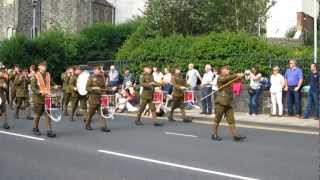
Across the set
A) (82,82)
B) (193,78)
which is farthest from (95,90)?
(193,78)

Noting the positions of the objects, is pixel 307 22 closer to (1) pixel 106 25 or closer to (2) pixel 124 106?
(1) pixel 106 25

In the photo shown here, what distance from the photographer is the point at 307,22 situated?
49.8 meters

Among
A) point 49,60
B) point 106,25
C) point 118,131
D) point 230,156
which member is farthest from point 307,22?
point 230,156

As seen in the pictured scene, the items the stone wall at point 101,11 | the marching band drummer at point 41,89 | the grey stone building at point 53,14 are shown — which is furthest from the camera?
the stone wall at point 101,11

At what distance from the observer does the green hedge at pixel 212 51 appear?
27.5 metres

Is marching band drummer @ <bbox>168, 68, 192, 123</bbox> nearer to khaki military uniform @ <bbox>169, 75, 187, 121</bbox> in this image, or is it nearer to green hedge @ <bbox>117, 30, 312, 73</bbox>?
khaki military uniform @ <bbox>169, 75, 187, 121</bbox>

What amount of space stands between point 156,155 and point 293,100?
10796 millimetres

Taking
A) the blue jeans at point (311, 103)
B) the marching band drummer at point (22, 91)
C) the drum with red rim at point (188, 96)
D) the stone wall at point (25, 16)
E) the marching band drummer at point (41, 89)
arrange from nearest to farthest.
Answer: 1. the marching band drummer at point (41, 89)
2. the blue jeans at point (311, 103)
3. the drum with red rim at point (188, 96)
4. the marching band drummer at point (22, 91)
5. the stone wall at point (25, 16)

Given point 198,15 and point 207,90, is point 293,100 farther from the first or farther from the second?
point 198,15

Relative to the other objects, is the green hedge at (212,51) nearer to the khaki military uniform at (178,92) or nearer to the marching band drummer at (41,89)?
the khaki military uniform at (178,92)

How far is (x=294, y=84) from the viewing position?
22.7 metres

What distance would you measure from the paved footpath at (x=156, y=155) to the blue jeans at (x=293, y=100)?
3441mm

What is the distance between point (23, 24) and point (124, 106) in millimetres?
38344

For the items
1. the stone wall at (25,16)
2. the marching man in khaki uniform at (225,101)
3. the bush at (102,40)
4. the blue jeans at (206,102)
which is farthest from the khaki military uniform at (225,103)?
the stone wall at (25,16)
